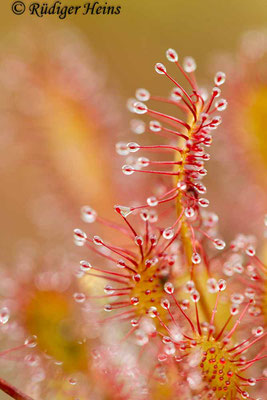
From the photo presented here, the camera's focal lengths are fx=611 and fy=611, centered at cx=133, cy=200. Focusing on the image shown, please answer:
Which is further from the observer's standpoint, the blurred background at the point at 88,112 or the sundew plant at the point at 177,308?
the blurred background at the point at 88,112

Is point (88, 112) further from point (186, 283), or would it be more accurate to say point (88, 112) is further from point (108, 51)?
point (186, 283)

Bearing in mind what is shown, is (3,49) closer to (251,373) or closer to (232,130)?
(232,130)

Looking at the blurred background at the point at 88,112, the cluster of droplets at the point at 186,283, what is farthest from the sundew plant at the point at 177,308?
the blurred background at the point at 88,112

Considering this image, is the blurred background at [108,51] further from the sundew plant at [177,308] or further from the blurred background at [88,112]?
the sundew plant at [177,308]

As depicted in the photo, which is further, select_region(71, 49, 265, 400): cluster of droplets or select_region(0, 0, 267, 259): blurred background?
select_region(0, 0, 267, 259): blurred background

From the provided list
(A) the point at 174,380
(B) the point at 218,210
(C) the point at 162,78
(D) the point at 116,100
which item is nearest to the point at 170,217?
(B) the point at 218,210

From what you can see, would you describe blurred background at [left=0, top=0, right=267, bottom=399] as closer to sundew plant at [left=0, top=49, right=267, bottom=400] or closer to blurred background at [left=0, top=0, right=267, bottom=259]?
blurred background at [left=0, top=0, right=267, bottom=259]

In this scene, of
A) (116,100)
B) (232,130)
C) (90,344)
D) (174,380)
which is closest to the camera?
(174,380)

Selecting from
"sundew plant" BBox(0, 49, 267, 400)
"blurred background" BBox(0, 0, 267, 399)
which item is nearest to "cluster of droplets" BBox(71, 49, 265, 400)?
"sundew plant" BBox(0, 49, 267, 400)
